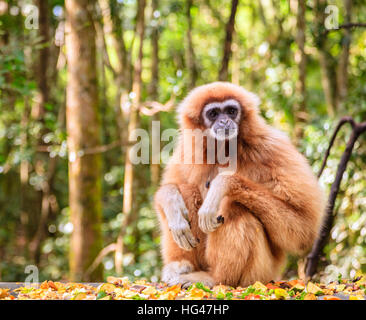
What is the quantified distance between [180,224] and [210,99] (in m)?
1.40

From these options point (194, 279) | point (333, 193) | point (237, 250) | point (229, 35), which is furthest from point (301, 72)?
point (194, 279)

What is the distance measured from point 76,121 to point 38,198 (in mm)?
6129

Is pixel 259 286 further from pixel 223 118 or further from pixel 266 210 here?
pixel 223 118

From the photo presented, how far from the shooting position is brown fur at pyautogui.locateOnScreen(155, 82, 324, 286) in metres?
4.07

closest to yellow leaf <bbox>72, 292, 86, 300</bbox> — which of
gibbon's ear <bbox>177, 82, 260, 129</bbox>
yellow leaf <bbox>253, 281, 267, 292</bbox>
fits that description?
yellow leaf <bbox>253, 281, 267, 292</bbox>

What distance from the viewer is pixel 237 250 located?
4.04m

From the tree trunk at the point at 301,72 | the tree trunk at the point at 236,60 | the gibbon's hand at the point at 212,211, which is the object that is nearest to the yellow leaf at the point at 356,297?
the gibbon's hand at the point at 212,211

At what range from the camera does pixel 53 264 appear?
34.6 feet

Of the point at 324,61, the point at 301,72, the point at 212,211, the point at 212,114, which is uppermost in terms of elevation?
the point at 324,61

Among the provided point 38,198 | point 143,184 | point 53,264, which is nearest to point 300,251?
point 143,184

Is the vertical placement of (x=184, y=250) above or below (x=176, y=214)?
below

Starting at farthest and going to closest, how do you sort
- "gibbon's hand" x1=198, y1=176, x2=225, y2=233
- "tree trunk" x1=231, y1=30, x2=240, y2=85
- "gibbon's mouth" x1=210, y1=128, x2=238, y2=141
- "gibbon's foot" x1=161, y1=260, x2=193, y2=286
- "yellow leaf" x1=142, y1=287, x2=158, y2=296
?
"tree trunk" x1=231, y1=30, x2=240, y2=85 < "gibbon's mouth" x1=210, y1=128, x2=238, y2=141 < "gibbon's foot" x1=161, y1=260, x2=193, y2=286 < "gibbon's hand" x1=198, y1=176, x2=225, y2=233 < "yellow leaf" x1=142, y1=287, x2=158, y2=296

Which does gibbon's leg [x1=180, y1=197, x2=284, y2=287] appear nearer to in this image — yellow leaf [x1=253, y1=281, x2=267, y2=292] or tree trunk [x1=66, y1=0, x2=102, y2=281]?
yellow leaf [x1=253, y1=281, x2=267, y2=292]
